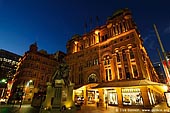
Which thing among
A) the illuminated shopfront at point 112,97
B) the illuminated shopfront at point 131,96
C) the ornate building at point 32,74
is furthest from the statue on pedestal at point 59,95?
the ornate building at point 32,74

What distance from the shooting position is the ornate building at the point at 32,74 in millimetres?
41562

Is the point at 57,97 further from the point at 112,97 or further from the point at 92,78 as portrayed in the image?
the point at 92,78

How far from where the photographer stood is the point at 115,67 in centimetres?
2711

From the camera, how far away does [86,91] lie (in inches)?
1168

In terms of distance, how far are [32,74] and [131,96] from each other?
3788 centimetres

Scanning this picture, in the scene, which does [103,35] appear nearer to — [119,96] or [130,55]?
[130,55]

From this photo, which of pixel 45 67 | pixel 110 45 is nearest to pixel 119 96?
pixel 110 45

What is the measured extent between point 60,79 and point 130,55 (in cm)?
1849

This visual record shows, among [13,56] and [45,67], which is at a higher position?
[13,56]

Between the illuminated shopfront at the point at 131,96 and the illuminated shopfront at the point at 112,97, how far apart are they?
82.0 inches

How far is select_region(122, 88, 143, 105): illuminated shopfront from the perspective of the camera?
849 inches

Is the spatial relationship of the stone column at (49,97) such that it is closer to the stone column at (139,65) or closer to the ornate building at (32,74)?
the stone column at (139,65)

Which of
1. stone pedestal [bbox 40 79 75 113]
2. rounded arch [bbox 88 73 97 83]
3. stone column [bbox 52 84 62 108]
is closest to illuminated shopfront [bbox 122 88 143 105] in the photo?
rounded arch [bbox 88 73 97 83]

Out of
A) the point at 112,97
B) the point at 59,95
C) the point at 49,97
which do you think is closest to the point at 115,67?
the point at 112,97
